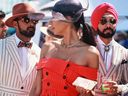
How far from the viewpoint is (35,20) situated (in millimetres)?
5105

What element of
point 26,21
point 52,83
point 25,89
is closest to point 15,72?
point 25,89

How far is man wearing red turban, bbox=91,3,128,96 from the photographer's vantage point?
15.2 feet

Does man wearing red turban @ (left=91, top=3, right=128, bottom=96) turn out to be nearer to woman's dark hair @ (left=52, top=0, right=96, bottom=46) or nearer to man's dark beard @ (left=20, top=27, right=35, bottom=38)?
woman's dark hair @ (left=52, top=0, right=96, bottom=46)

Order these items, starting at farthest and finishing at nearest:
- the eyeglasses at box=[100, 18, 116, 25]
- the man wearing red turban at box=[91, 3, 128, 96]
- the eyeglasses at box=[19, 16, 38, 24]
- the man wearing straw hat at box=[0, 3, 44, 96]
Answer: the eyeglasses at box=[100, 18, 116, 25] → the eyeglasses at box=[19, 16, 38, 24] → the man wearing straw hat at box=[0, 3, 44, 96] → the man wearing red turban at box=[91, 3, 128, 96]

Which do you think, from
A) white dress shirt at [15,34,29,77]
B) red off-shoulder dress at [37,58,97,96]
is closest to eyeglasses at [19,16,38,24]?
white dress shirt at [15,34,29,77]

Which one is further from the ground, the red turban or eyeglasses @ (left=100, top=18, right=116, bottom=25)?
Answer: the red turban

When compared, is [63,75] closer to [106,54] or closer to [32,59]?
[32,59]

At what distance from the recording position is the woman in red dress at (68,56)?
420 centimetres

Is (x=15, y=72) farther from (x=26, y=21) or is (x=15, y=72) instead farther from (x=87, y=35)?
(x=87, y=35)

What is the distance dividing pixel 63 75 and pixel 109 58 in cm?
105

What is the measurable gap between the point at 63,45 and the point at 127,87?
29.3 inches

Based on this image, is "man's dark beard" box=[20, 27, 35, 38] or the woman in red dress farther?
"man's dark beard" box=[20, 27, 35, 38]

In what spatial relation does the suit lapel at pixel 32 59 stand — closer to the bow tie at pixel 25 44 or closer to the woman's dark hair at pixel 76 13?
the bow tie at pixel 25 44

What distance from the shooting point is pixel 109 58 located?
5.17m
